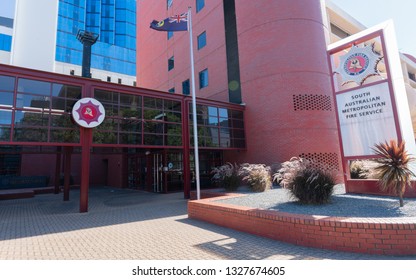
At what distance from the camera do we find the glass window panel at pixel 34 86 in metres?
10.8

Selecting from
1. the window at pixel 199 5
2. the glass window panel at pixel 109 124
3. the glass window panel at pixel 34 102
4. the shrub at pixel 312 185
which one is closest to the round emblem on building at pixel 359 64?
the shrub at pixel 312 185

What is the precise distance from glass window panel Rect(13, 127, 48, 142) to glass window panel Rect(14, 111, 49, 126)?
28 cm

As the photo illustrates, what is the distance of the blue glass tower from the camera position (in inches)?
1815

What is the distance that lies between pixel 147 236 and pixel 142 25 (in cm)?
3442

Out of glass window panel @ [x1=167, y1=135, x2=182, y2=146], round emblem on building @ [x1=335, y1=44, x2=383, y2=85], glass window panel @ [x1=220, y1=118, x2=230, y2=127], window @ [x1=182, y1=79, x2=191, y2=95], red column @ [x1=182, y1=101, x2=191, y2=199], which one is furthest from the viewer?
window @ [x1=182, y1=79, x2=191, y2=95]

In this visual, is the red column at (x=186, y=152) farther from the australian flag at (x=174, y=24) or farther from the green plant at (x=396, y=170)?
the green plant at (x=396, y=170)

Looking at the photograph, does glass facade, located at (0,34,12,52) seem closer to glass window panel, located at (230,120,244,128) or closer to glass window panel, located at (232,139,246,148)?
glass window panel, located at (230,120,244,128)

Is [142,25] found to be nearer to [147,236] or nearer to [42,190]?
[42,190]

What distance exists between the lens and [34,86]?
1105 centimetres

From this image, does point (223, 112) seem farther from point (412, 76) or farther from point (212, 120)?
point (412, 76)

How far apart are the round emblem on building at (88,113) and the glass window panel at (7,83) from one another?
8.62ft

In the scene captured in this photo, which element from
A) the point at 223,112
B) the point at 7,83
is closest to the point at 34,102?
the point at 7,83

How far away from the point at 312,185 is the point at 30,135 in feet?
35.4

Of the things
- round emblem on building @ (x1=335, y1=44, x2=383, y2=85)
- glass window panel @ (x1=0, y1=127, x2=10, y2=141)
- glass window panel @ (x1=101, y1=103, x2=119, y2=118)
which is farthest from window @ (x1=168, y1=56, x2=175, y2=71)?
round emblem on building @ (x1=335, y1=44, x2=383, y2=85)
